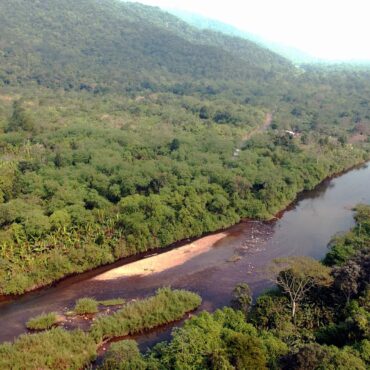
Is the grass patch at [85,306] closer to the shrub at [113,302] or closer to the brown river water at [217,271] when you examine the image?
the shrub at [113,302]

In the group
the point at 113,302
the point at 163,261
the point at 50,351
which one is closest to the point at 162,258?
the point at 163,261

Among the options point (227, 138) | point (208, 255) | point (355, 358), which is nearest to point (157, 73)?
point (227, 138)

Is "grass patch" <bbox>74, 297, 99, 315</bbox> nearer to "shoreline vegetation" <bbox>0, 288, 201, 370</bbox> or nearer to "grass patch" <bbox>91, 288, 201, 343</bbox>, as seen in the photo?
"shoreline vegetation" <bbox>0, 288, 201, 370</bbox>

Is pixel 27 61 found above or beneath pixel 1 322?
above

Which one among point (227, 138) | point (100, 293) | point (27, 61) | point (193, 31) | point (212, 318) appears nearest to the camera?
point (212, 318)

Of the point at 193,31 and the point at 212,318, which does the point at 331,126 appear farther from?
the point at 193,31

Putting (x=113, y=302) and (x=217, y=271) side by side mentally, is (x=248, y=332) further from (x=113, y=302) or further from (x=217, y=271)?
(x=217, y=271)

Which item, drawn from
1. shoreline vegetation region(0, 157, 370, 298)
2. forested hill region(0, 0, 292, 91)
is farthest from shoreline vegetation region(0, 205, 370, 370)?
forested hill region(0, 0, 292, 91)
